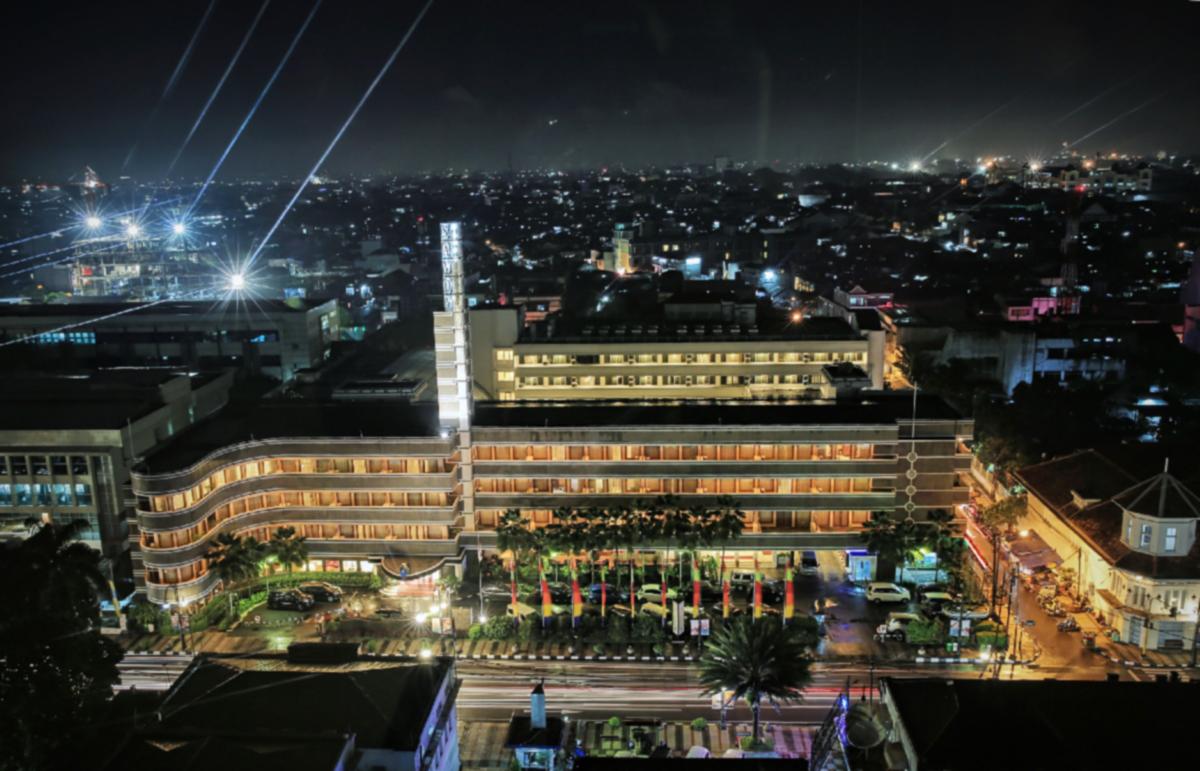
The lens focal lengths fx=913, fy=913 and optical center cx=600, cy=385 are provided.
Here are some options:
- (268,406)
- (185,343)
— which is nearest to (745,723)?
(268,406)

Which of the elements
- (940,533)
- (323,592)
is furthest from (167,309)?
(940,533)

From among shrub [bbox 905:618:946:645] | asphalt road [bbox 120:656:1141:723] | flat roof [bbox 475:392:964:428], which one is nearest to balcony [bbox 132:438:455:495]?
flat roof [bbox 475:392:964:428]

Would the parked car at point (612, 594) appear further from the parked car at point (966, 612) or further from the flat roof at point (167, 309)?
the flat roof at point (167, 309)

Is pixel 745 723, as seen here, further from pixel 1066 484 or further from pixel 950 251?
pixel 950 251

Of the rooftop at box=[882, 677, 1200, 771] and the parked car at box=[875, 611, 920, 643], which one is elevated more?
the rooftop at box=[882, 677, 1200, 771]

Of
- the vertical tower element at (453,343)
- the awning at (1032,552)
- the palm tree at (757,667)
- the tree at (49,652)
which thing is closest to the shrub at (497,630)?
the vertical tower element at (453,343)

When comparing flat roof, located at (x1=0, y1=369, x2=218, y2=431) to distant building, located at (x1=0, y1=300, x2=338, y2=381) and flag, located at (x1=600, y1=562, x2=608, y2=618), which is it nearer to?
distant building, located at (x1=0, y1=300, x2=338, y2=381)
